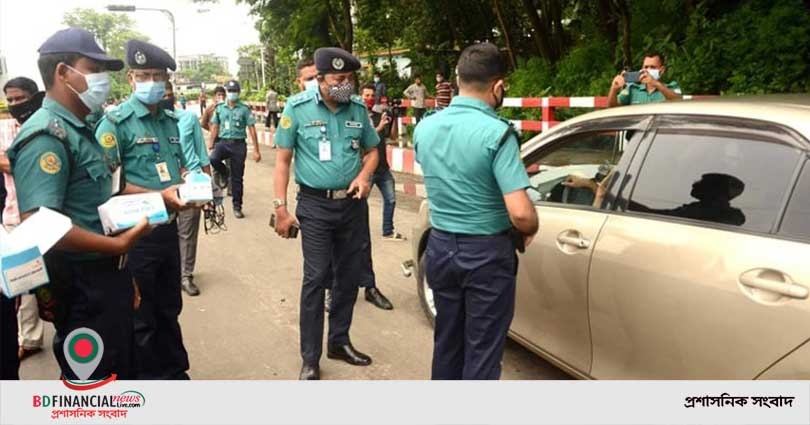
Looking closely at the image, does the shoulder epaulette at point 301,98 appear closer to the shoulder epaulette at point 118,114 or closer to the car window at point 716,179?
the shoulder epaulette at point 118,114

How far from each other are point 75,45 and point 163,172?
1.05m

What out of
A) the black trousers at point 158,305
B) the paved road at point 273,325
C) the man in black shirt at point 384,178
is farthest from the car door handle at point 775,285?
the man in black shirt at point 384,178

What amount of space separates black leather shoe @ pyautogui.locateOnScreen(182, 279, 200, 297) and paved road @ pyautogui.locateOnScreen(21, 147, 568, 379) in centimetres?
8

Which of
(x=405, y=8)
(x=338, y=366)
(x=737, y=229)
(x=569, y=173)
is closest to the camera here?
(x=737, y=229)

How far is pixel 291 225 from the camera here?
140 inches

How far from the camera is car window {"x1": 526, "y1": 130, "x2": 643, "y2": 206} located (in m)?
3.04

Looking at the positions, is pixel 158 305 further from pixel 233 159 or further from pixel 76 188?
pixel 233 159

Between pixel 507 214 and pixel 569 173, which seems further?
pixel 569 173

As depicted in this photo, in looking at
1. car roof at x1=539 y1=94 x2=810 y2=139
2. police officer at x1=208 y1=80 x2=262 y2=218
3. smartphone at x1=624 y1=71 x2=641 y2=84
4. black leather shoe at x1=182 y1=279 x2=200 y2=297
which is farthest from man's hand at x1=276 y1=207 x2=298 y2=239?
police officer at x1=208 y1=80 x2=262 y2=218

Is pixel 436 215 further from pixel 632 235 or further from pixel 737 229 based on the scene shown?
pixel 737 229

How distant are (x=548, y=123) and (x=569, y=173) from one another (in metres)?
5.48

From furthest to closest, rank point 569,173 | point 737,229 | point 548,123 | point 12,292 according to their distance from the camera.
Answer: point 548,123, point 569,173, point 737,229, point 12,292

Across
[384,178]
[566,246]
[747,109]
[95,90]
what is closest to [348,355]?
[566,246]

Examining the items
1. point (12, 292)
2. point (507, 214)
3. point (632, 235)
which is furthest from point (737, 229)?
point (12, 292)
